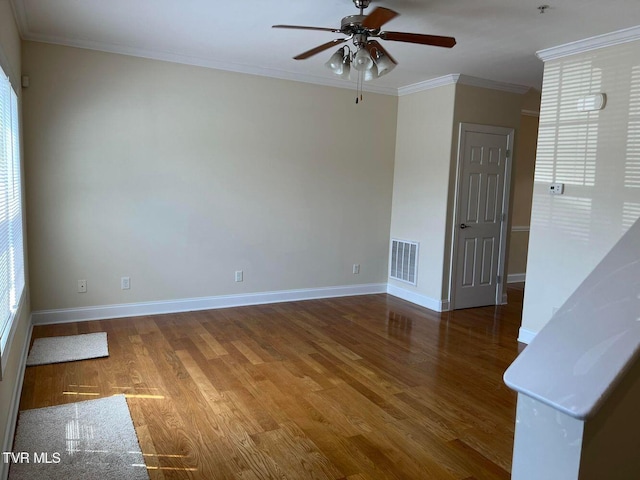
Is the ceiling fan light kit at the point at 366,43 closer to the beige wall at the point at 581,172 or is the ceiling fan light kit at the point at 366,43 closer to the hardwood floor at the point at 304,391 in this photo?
the beige wall at the point at 581,172

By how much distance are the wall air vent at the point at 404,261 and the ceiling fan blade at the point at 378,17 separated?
11.1ft

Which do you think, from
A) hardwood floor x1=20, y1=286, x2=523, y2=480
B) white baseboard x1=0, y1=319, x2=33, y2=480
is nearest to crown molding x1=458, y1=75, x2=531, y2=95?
hardwood floor x1=20, y1=286, x2=523, y2=480

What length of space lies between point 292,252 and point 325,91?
6.39ft

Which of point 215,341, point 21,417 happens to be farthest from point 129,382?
point 215,341

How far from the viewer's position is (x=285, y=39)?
3.99 m

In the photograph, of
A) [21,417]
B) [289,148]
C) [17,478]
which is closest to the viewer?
[17,478]

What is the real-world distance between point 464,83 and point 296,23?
232 cm

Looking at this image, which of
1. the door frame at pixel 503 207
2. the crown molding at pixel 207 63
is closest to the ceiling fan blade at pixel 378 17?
the crown molding at pixel 207 63

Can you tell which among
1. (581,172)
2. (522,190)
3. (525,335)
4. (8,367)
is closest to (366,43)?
(581,172)

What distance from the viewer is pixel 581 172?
12.6 ft

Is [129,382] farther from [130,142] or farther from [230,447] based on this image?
[130,142]

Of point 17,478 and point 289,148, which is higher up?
point 289,148

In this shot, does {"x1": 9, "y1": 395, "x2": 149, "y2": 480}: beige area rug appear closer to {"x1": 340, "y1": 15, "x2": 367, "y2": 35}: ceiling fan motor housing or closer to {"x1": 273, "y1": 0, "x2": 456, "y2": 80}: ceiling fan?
{"x1": 273, "y1": 0, "x2": 456, "y2": 80}: ceiling fan

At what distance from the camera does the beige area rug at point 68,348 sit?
139 inches
